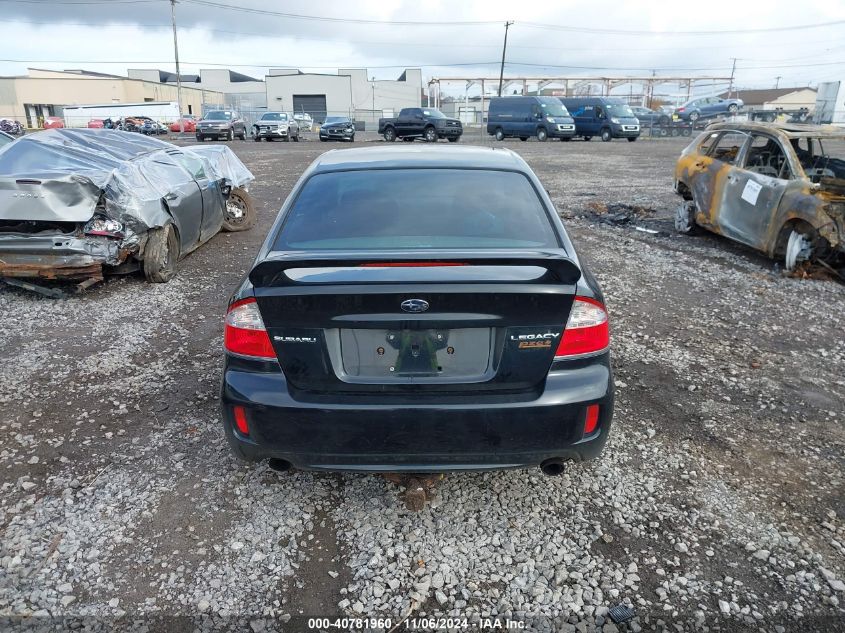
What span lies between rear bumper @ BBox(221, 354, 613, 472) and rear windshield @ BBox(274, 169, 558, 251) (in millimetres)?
723

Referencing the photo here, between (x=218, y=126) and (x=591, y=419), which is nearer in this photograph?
(x=591, y=419)

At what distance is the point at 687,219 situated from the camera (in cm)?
895

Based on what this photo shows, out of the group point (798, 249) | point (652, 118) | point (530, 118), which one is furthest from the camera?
point (652, 118)

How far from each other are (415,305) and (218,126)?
35.6 m

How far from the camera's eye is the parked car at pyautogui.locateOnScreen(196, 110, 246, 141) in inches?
1341

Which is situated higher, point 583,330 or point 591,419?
point 583,330

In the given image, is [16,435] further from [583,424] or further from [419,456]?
[583,424]

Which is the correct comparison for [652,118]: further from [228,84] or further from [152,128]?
[228,84]

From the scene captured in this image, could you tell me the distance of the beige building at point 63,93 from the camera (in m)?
67.2

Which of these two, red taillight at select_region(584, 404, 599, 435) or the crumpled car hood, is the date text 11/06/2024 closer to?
red taillight at select_region(584, 404, 599, 435)

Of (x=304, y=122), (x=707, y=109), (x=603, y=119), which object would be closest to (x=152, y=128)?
(x=304, y=122)

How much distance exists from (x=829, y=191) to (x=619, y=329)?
3.84 meters

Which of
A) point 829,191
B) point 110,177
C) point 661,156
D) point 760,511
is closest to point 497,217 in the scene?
point 760,511

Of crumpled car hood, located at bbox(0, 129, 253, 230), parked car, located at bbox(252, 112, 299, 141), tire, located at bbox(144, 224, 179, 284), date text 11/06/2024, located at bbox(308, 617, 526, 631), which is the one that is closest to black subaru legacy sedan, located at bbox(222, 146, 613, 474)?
date text 11/06/2024, located at bbox(308, 617, 526, 631)
